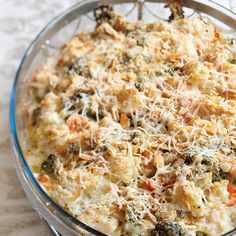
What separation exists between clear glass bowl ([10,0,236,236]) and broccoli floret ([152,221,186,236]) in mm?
178

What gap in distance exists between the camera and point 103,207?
1892mm

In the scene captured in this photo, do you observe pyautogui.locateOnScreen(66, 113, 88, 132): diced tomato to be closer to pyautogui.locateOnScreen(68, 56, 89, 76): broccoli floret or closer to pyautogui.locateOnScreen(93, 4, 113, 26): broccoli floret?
pyautogui.locateOnScreen(68, 56, 89, 76): broccoli floret

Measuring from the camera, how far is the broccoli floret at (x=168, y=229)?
5.69 ft

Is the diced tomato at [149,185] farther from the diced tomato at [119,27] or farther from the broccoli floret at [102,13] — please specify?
the broccoli floret at [102,13]

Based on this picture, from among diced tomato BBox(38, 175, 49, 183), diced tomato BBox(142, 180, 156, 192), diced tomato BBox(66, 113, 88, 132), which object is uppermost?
diced tomato BBox(66, 113, 88, 132)

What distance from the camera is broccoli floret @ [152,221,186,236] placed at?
1733 millimetres

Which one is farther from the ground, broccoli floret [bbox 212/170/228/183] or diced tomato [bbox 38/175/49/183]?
broccoli floret [bbox 212/170/228/183]

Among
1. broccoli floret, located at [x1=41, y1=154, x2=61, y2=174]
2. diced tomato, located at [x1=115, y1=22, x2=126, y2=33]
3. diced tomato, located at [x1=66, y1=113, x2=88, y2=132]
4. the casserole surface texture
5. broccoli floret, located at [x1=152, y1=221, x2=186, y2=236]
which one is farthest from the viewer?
diced tomato, located at [x1=115, y1=22, x2=126, y2=33]

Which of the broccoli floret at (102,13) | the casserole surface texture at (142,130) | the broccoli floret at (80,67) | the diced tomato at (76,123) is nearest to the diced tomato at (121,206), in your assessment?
the casserole surface texture at (142,130)

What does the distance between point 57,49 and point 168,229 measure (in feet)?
4.84

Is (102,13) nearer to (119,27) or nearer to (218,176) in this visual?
(119,27)

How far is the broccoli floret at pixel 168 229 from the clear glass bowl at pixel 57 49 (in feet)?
0.58

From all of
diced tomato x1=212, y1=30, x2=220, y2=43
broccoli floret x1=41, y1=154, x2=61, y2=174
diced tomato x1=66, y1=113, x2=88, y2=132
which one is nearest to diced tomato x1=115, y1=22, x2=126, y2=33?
diced tomato x1=212, y1=30, x2=220, y2=43

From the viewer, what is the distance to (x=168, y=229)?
5.71ft
